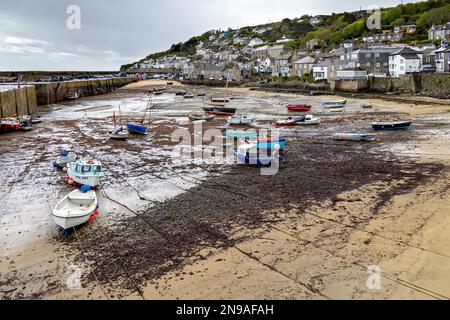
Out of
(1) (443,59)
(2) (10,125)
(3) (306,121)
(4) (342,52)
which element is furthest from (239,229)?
(4) (342,52)

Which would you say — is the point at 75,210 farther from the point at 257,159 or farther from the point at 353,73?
the point at 353,73

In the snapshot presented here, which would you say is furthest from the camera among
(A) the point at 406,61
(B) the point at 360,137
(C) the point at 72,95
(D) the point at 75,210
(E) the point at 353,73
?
(E) the point at 353,73

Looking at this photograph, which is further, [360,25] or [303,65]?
[360,25]

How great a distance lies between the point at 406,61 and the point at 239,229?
53459 mm

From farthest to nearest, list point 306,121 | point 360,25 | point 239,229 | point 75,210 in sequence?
point 360,25
point 306,121
point 75,210
point 239,229

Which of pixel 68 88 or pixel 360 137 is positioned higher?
pixel 68 88

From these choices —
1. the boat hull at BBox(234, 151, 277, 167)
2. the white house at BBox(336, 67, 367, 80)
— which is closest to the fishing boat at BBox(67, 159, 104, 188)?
the boat hull at BBox(234, 151, 277, 167)

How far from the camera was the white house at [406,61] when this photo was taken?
185 ft

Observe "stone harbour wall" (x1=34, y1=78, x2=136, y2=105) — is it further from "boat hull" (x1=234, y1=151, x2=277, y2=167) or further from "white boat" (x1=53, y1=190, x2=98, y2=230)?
"white boat" (x1=53, y1=190, x2=98, y2=230)

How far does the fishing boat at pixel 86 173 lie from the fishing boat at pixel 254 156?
19.6 ft

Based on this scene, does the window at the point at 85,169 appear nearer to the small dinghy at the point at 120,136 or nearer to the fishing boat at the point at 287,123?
the small dinghy at the point at 120,136

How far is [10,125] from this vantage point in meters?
29.5

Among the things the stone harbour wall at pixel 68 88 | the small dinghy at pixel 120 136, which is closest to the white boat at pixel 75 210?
the small dinghy at pixel 120 136
